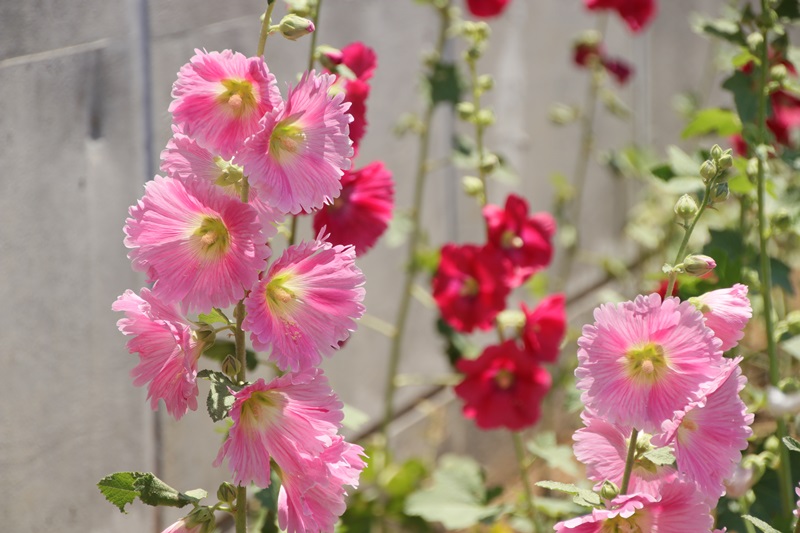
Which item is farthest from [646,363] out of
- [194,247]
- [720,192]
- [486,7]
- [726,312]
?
[486,7]

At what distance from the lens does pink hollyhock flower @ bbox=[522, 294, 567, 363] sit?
6.15 ft

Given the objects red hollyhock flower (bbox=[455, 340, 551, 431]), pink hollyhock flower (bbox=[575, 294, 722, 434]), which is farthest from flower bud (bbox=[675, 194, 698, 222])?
red hollyhock flower (bbox=[455, 340, 551, 431])

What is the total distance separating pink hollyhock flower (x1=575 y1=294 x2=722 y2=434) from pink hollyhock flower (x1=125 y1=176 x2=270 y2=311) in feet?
1.22

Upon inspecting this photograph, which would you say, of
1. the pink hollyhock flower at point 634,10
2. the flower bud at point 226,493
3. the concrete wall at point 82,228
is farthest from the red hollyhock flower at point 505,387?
the pink hollyhock flower at point 634,10

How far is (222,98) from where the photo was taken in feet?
3.63

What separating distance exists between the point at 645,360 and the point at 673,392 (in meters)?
0.05

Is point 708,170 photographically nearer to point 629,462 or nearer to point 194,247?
point 629,462

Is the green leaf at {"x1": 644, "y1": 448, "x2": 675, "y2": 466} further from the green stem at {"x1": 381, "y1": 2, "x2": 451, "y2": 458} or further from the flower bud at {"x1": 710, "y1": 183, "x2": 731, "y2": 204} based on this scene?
the green stem at {"x1": 381, "y1": 2, "x2": 451, "y2": 458}

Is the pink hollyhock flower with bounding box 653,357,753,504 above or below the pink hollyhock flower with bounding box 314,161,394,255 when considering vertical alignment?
below

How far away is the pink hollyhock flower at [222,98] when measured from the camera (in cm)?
109

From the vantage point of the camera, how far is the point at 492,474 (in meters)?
3.08

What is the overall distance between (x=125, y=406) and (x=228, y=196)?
810mm

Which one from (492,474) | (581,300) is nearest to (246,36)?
(492,474)

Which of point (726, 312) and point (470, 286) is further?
point (470, 286)
